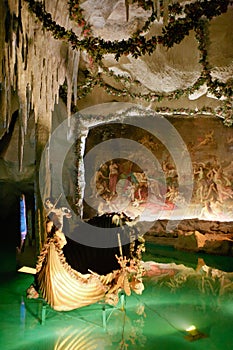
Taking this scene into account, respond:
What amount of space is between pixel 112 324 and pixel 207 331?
45.8 inches

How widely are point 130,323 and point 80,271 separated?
0.91 meters

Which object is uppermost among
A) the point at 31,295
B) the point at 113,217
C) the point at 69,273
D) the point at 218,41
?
the point at 218,41

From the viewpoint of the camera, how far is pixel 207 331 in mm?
4270

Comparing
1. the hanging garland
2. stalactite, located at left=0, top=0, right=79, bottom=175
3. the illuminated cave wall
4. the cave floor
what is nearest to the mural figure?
Answer: the illuminated cave wall

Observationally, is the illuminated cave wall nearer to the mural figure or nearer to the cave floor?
the mural figure

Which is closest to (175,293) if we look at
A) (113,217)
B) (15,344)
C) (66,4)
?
(113,217)

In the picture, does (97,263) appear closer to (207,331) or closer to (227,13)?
(207,331)

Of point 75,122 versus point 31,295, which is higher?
point 75,122

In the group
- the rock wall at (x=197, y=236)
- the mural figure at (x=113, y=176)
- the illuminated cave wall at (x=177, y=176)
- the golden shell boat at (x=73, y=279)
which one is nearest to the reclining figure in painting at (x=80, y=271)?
the golden shell boat at (x=73, y=279)

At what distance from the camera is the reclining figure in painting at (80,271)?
4211mm

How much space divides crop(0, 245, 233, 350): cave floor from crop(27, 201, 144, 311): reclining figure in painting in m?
0.34

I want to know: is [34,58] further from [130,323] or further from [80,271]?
[130,323]

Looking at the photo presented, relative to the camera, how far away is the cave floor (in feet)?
12.9

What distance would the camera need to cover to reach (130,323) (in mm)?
4504
